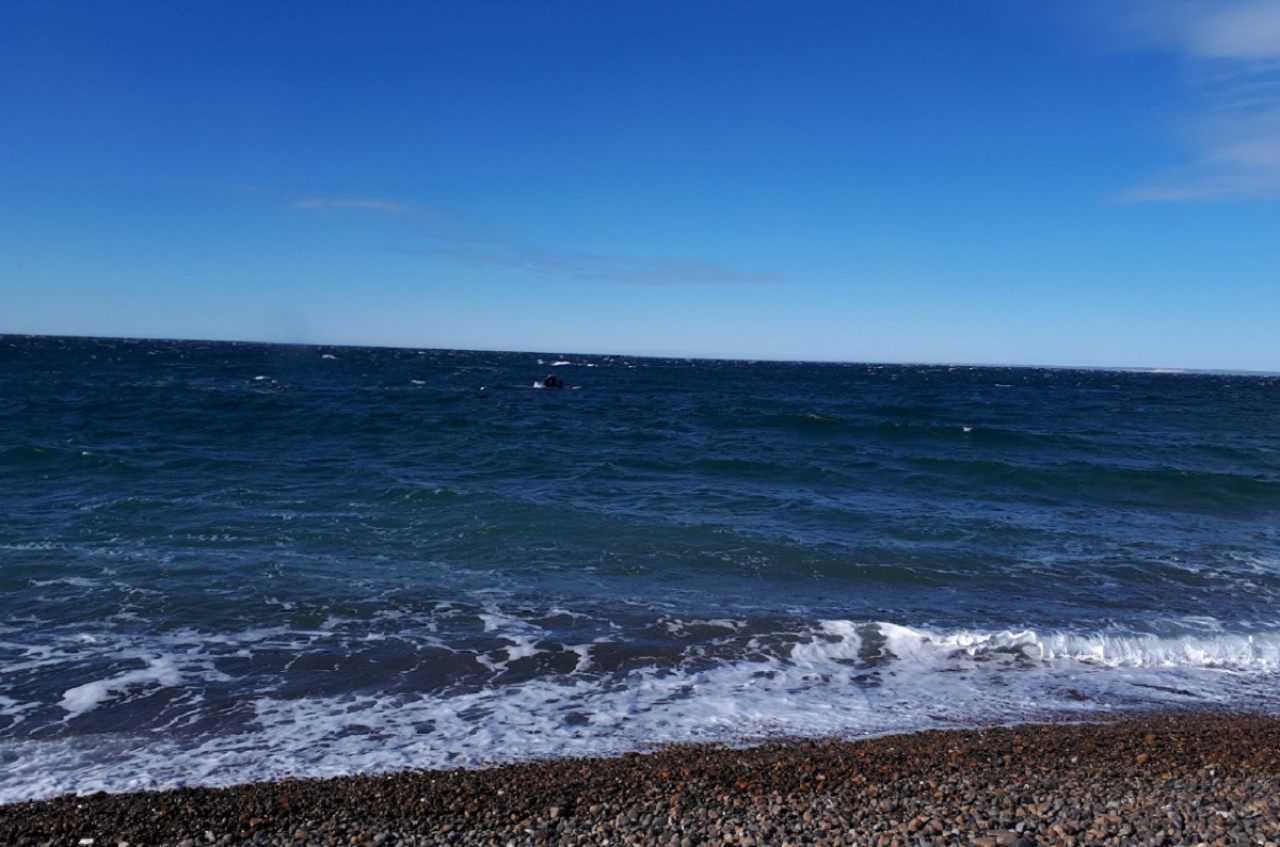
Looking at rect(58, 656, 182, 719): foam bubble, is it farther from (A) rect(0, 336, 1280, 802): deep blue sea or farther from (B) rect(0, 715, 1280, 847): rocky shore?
(B) rect(0, 715, 1280, 847): rocky shore

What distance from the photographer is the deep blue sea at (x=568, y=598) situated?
7070 mm

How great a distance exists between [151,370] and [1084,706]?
215ft

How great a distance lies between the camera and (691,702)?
299 inches

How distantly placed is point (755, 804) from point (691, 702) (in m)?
2.27

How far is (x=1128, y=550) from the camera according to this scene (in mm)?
14336

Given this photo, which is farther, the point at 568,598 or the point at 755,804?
the point at 568,598

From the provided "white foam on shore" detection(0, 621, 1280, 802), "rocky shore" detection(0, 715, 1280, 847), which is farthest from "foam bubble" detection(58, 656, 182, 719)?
"rocky shore" detection(0, 715, 1280, 847)

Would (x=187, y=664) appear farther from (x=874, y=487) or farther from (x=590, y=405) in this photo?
(x=590, y=405)

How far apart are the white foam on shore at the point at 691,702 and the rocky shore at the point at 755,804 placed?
51cm

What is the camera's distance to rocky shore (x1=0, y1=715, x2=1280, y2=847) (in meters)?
4.92

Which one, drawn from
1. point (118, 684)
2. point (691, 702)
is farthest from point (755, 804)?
point (118, 684)

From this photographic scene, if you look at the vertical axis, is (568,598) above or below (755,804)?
below

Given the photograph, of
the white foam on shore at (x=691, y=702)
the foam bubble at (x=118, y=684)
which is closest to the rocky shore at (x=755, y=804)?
the white foam on shore at (x=691, y=702)

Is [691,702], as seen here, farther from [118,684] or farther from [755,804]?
[118,684]
